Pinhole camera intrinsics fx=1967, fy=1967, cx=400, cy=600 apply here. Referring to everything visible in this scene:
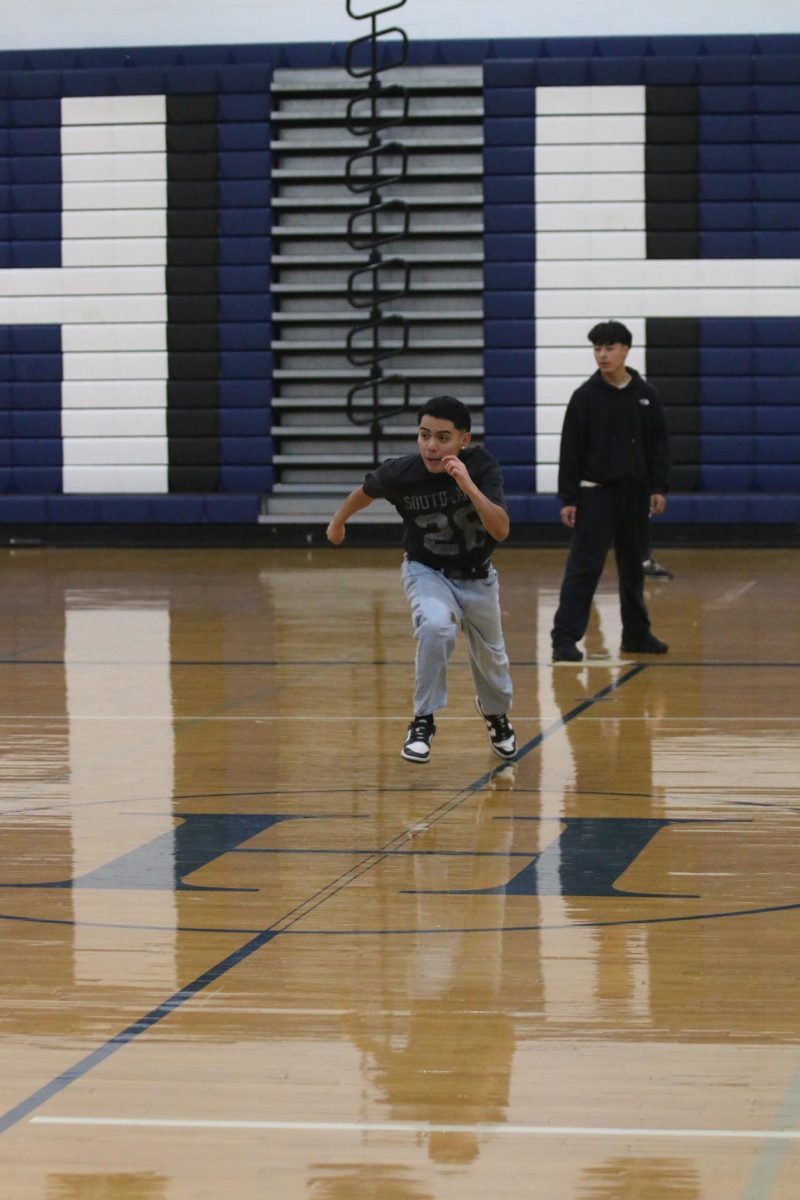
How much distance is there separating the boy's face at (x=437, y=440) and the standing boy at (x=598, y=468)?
2.72 m

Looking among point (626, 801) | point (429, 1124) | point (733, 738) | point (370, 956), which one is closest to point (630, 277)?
point (733, 738)

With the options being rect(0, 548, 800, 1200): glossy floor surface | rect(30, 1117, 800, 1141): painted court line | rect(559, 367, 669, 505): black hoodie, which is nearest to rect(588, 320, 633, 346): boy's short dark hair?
rect(559, 367, 669, 505): black hoodie

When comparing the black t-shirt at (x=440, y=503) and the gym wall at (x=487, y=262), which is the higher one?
the gym wall at (x=487, y=262)

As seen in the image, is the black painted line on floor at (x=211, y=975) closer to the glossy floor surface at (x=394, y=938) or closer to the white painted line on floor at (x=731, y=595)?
the glossy floor surface at (x=394, y=938)

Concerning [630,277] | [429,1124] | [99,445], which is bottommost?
[429,1124]

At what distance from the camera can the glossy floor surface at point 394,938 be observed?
296 centimetres

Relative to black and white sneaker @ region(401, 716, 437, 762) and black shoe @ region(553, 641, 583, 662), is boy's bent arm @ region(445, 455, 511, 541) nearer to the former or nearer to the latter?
black and white sneaker @ region(401, 716, 437, 762)

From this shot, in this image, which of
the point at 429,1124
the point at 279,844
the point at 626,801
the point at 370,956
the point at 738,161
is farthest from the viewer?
the point at 738,161

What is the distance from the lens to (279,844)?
17.0 ft

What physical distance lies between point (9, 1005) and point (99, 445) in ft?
39.8

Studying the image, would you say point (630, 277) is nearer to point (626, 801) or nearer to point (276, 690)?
point (276, 690)

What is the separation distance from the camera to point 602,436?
8766 mm

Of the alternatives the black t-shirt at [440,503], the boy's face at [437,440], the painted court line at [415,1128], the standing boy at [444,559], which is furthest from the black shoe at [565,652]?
the painted court line at [415,1128]

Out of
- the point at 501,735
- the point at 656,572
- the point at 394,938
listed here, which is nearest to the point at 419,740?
the point at 501,735
